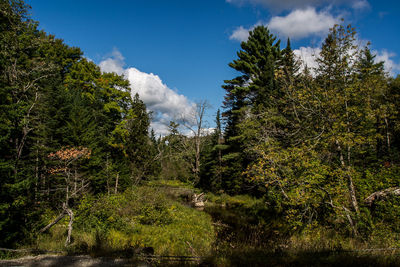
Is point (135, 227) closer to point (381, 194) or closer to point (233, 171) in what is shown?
point (381, 194)

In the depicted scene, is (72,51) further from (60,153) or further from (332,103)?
(332,103)

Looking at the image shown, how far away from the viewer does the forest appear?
845 centimetres

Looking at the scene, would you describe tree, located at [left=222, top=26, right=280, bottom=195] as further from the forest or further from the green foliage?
the green foliage

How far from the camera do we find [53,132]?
17391mm

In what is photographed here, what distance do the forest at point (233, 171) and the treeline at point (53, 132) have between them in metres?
0.11

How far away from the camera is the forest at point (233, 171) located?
8445mm

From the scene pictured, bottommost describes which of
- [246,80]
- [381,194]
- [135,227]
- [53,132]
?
[135,227]

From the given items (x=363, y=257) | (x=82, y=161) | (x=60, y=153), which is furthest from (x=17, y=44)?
(x=363, y=257)

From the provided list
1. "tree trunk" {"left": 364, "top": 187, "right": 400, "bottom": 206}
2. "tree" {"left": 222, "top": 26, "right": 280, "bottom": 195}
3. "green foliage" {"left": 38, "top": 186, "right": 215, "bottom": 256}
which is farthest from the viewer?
"tree" {"left": 222, "top": 26, "right": 280, "bottom": 195}

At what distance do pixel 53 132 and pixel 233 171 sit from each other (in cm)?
2041

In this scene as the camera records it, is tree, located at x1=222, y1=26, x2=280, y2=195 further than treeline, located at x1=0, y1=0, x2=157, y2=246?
Yes

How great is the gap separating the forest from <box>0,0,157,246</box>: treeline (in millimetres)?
112

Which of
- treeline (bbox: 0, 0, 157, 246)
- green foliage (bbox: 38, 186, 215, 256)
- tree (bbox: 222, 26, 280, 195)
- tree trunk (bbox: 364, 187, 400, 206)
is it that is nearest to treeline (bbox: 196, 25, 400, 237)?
tree trunk (bbox: 364, 187, 400, 206)

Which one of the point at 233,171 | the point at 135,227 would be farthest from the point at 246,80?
the point at 135,227
